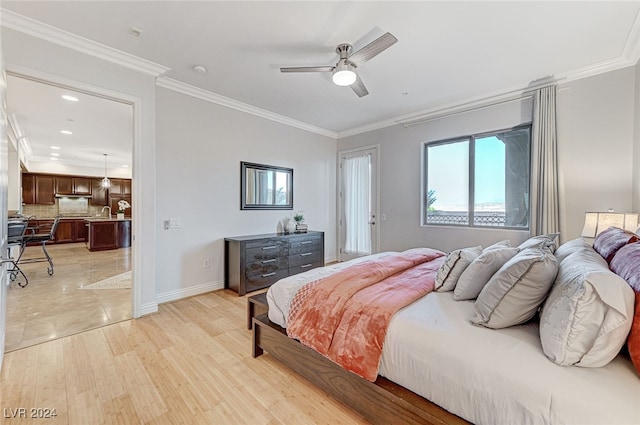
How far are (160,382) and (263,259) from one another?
2.07m

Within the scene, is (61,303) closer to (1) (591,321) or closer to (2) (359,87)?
(2) (359,87)

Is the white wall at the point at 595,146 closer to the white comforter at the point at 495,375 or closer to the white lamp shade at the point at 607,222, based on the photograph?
the white lamp shade at the point at 607,222

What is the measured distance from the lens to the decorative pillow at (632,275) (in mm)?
961

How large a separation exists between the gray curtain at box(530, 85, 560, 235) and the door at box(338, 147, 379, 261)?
235 cm

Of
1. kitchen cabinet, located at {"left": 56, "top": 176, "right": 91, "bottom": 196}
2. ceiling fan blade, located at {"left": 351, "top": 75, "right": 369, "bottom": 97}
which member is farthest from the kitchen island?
ceiling fan blade, located at {"left": 351, "top": 75, "right": 369, "bottom": 97}

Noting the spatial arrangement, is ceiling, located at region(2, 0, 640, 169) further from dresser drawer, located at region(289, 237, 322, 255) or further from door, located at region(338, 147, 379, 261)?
dresser drawer, located at region(289, 237, 322, 255)

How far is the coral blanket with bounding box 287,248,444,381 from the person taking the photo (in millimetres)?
1459

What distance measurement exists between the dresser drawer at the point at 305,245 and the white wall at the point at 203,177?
1.81 ft

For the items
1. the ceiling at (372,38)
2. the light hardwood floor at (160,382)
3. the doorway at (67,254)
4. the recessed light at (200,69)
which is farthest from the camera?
the recessed light at (200,69)

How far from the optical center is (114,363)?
82.1 inches

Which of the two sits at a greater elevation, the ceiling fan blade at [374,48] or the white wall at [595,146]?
the ceiling fan blade at [374,48]

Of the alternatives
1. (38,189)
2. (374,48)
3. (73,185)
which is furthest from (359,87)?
(38,189)

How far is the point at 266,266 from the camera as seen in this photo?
3.89 metres

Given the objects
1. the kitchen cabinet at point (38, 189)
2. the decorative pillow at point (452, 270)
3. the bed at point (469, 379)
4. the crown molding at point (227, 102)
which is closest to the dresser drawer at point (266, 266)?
the bed at point (469, 379)
